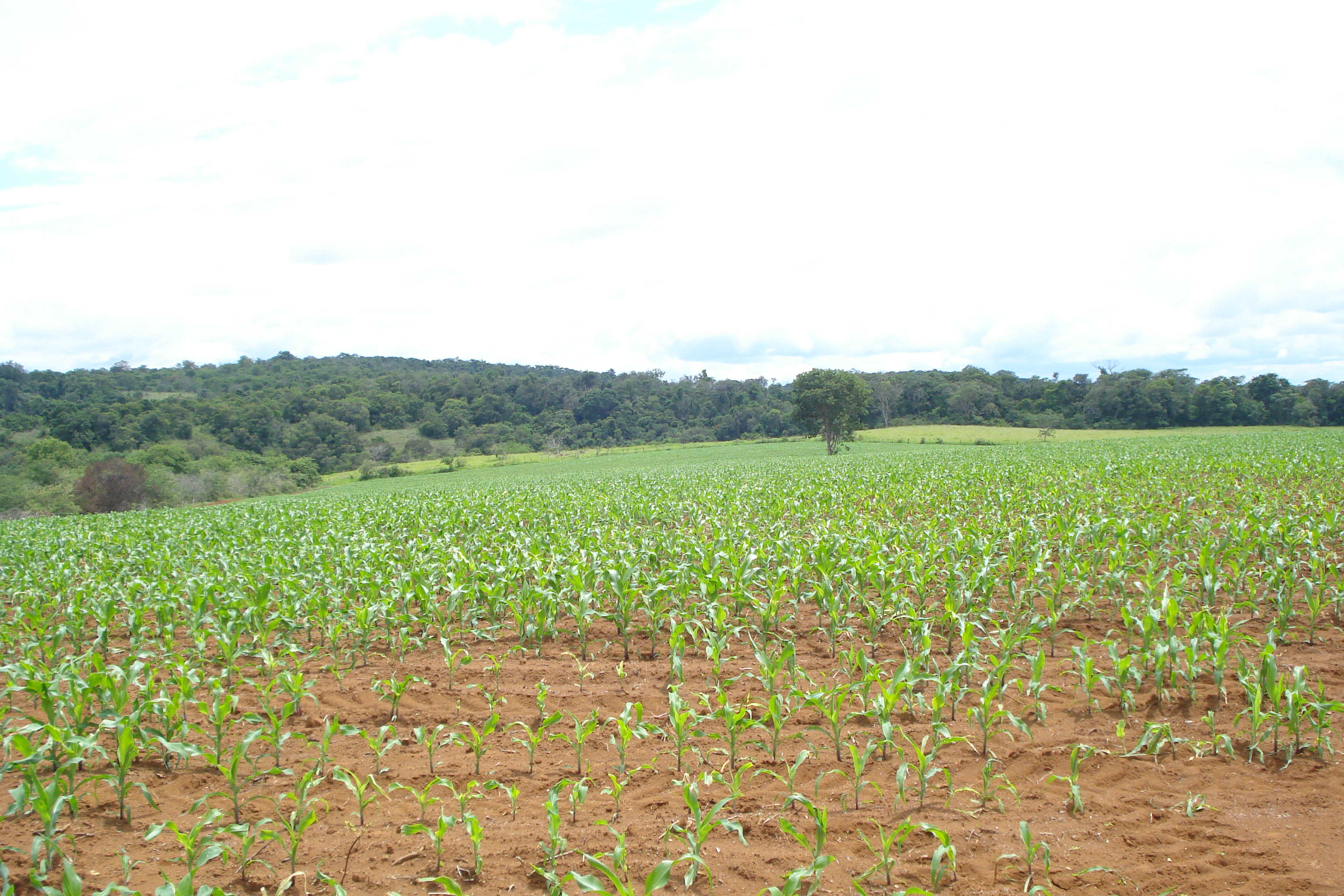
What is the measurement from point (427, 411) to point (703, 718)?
94.4 metres

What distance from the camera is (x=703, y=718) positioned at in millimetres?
4035

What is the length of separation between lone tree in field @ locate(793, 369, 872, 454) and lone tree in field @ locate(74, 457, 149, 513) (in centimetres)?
4000

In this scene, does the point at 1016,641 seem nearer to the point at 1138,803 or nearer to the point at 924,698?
the point at 924,698

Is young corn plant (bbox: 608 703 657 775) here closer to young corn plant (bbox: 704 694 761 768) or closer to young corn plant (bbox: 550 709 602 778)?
young corn plant (bbox: 550 709 602 778)

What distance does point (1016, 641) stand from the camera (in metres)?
5.02

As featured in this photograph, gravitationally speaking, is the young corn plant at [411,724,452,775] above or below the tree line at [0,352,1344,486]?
below

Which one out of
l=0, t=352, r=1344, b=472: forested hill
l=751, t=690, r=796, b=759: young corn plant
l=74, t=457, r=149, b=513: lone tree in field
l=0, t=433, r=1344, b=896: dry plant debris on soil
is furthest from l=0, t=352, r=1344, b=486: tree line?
l=751, t=690, r=796, b=759: young corn plant

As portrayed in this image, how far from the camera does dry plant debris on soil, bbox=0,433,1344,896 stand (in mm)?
3023

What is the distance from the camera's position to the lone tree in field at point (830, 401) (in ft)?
153

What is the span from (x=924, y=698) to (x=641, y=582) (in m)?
3.32

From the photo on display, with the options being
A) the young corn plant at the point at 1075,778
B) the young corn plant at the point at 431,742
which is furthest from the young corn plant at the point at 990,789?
the young corn plant at the point at 431,742

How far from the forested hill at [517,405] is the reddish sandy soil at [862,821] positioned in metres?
69.5

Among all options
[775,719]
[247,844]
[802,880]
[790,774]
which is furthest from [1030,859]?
[247,844]

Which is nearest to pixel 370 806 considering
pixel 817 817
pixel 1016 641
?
pixel 817 817
